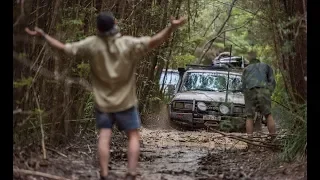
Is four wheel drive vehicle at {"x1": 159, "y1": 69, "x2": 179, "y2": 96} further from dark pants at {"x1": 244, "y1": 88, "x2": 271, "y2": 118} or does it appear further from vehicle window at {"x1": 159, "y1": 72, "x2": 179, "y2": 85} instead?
dark pants at {"x1": 244, "y1": 88, "x2": 271, "y2": 118}

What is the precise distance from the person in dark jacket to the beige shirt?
8.65 feet

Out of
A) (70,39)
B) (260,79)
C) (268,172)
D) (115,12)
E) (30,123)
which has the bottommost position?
(268,172)

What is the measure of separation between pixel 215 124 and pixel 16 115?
6331 millimetres

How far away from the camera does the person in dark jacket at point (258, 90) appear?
7246mm

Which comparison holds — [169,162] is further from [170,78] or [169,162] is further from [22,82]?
[170,78]

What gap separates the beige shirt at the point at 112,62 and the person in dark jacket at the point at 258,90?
8.65 feet

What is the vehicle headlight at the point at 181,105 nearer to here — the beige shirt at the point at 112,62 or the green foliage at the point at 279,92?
the green foliage at the point at 279,92

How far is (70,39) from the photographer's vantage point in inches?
266

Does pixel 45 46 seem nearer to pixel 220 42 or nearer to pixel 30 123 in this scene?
pixel 30 123

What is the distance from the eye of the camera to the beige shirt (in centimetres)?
509

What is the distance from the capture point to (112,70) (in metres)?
5.09

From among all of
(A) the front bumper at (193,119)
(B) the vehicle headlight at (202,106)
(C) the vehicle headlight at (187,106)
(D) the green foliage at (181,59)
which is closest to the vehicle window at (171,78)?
(D) the green foliage at (181,59)

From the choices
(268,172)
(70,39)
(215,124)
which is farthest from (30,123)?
A: (215,124)

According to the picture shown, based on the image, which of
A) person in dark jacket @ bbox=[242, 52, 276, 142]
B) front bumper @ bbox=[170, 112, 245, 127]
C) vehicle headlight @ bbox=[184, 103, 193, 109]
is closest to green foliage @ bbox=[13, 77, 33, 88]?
person in dark jacket @ bbox=[242, 52, 276, 142]
